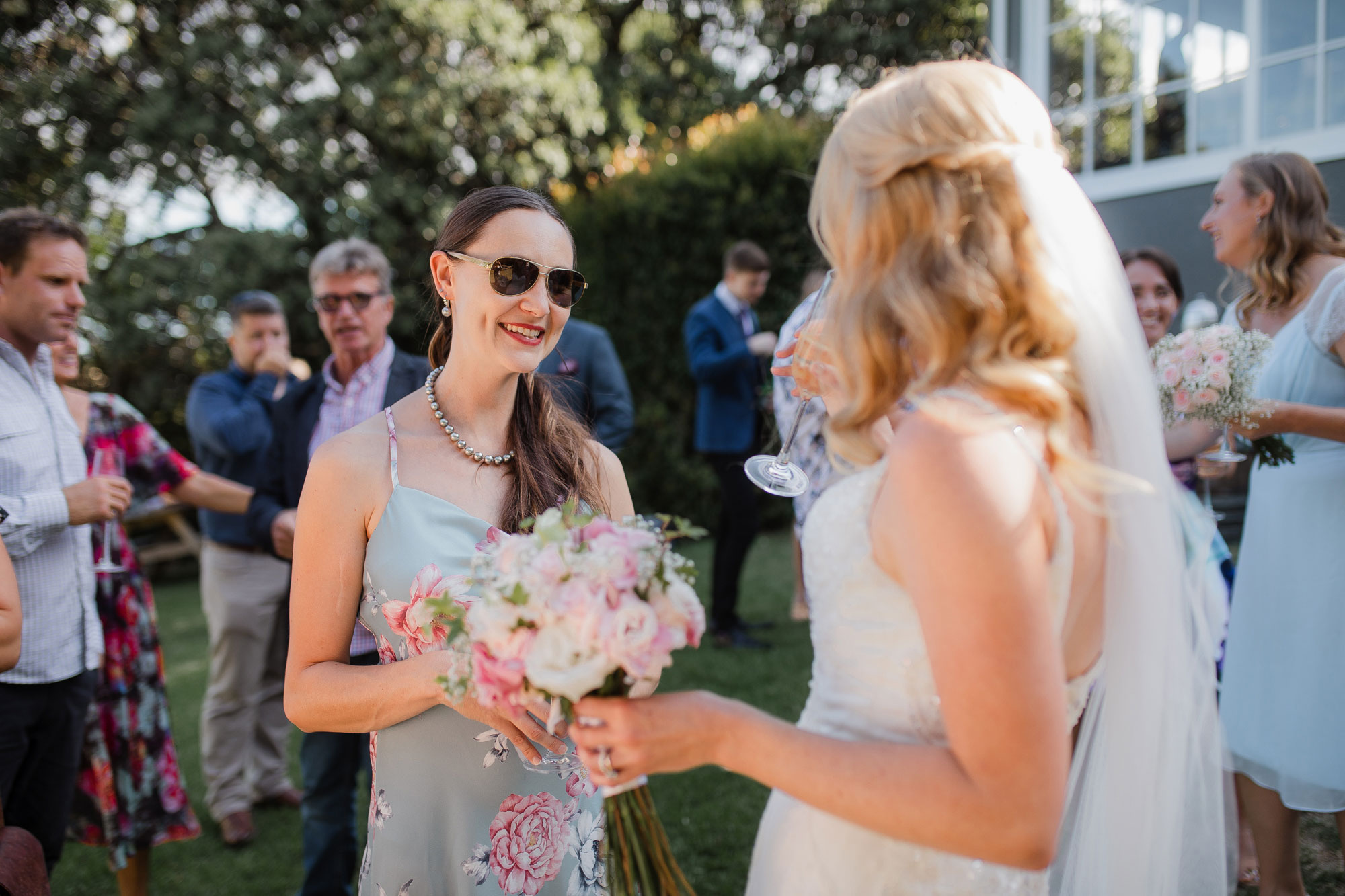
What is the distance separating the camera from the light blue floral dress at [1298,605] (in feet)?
10.1

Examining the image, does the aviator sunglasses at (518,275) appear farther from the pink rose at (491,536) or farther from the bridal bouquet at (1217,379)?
the bridal bouquet at (1217,379)

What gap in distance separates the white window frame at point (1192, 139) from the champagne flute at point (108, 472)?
735 cm

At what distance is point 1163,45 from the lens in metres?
7.48

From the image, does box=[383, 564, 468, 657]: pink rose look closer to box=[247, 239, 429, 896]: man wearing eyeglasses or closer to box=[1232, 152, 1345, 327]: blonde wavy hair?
box=[247, 239, 429, 896]: man wearing eyeglasses

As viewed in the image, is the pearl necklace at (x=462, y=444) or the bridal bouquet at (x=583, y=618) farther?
the pearl necklace at (x=462, y=444)

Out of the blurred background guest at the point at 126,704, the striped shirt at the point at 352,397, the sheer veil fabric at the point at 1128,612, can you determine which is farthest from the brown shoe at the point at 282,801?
the sheer veil fabric at the point at 1128,612

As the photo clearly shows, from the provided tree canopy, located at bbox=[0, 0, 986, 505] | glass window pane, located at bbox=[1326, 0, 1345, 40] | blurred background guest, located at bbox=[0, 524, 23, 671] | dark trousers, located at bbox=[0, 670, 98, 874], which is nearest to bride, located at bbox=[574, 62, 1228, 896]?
blurred background guest, located at bbox=[0, 524, 23, 671]

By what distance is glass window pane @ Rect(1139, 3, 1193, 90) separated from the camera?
7.33m

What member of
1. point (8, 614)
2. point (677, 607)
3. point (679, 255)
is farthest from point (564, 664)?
point (679, 255)

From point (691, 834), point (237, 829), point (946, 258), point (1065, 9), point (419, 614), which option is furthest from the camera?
point (1065, 9)

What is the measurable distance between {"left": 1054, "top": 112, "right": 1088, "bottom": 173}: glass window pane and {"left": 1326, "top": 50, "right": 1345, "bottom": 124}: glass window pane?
197 centimetres

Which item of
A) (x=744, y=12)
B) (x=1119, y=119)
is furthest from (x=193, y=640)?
(x=744, y=12)

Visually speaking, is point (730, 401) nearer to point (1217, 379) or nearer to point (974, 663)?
point (1217, 379)

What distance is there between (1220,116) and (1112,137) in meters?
0.91
